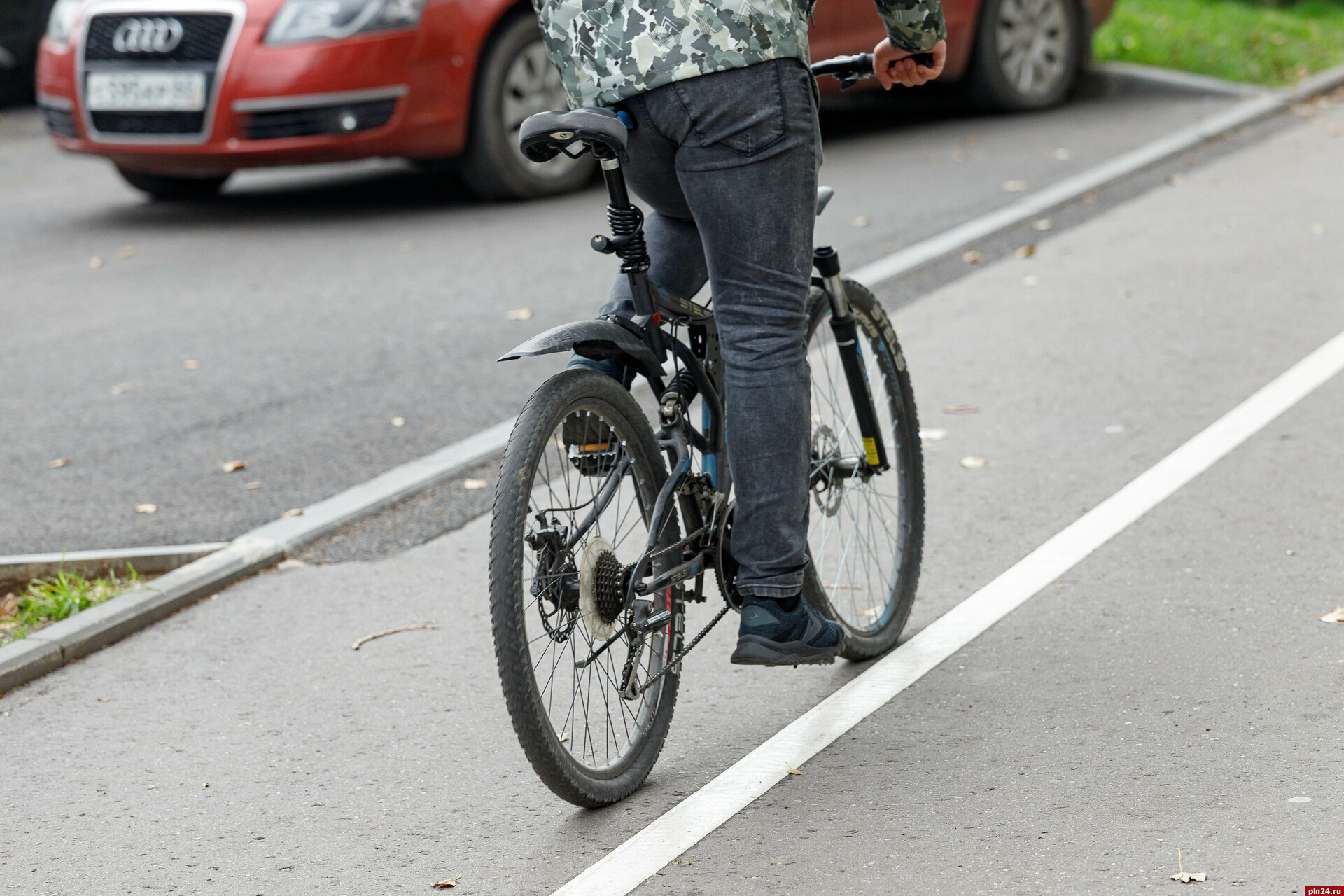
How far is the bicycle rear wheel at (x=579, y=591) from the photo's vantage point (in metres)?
2.97

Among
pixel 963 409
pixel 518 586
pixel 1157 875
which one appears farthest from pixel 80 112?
pixel 1157 875

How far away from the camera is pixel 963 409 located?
19.0ft

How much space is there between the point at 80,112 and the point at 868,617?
683 centimetres

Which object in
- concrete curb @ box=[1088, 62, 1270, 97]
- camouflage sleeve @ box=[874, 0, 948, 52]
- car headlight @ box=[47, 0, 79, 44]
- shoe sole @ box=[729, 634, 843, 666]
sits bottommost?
concrete curb @ box=[1088, 62, 1270, 97]

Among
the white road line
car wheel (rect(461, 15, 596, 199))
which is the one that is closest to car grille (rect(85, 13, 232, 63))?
car wheel (rect(461, 15, 596, 199))

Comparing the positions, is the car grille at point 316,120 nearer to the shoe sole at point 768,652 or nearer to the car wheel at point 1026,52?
the car wheel at point 1026,52

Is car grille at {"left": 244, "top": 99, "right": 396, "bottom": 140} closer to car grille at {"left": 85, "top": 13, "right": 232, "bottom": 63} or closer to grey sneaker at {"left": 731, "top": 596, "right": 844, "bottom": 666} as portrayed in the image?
car grille at {"left": 85, "top": 13, "right": 232, "bottom": 63}

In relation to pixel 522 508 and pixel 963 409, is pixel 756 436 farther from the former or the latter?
pixel 963 409

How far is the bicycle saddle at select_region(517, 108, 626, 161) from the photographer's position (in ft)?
9.70

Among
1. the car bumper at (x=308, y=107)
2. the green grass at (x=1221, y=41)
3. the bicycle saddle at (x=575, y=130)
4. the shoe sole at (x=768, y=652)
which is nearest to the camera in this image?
the bicycle saddle at (x=575, y=130)

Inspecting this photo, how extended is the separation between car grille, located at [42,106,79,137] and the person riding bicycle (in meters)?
7.05

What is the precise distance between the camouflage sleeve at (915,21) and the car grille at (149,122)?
20.7 feet

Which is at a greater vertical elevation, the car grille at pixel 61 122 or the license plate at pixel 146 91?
the license plate at pixel 146 91

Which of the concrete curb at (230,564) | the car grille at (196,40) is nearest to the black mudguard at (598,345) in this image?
the concrete curb at (230,564)
